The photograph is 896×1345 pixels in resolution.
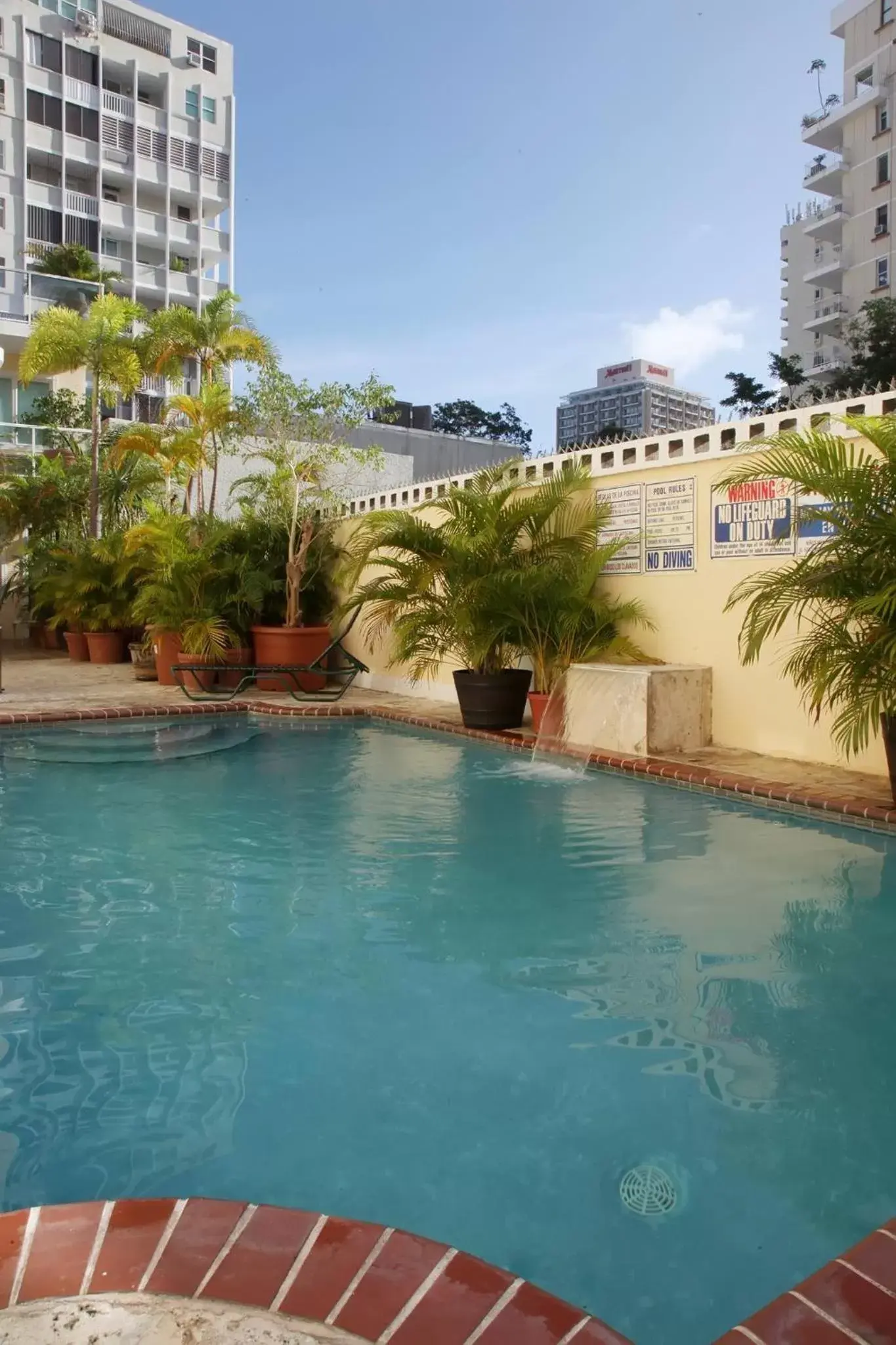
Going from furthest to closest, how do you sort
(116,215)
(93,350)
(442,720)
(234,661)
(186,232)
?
(186,232) → (116,215) → (93,350) → (234,661) → (442,720)

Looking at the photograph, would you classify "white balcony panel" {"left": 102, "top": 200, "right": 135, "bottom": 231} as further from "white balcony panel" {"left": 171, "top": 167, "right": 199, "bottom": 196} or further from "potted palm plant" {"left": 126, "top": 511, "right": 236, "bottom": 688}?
"potted palm plant" {"left": 126, "top": 511, "right": 236, "bottom": 688}

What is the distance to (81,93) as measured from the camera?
40.6 meters

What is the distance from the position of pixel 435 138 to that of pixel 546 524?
49.8 feet

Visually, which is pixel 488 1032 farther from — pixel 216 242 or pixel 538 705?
pixel 216 242

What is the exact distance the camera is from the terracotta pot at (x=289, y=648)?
11922 mm

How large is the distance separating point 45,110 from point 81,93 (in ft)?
6.48

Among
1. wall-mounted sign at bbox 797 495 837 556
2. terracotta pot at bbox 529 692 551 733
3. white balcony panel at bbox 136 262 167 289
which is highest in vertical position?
white balcony panel at bbox 136 262 167 289

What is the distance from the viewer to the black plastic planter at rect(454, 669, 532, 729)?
8969mm

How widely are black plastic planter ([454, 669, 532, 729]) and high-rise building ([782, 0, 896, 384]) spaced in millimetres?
44465

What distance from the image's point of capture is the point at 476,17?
16.0m

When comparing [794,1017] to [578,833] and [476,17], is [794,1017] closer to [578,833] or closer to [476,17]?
[578,833]

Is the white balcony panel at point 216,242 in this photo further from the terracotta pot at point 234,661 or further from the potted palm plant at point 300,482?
the terracotta pot at point 234,661

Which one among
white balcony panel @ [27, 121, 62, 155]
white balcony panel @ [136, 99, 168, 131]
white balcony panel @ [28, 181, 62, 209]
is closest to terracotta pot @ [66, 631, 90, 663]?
white balcony panel @ [28, 181, 62, 209]

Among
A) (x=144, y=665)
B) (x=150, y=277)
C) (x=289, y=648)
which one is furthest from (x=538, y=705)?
(x=150, y=277)
